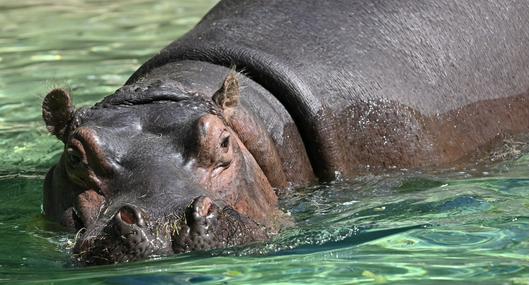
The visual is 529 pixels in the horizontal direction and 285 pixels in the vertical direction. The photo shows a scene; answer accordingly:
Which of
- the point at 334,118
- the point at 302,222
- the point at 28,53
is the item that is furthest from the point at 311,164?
the point at 28,53

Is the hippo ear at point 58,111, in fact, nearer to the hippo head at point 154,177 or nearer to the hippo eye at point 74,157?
the hippo head at point 154,177

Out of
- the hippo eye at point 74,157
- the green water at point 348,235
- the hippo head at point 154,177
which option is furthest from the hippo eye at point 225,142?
the hippo eye at point 74,157

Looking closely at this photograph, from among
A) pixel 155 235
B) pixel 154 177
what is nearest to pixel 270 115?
pixel 154 177

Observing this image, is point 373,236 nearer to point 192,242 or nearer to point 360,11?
point 192,242

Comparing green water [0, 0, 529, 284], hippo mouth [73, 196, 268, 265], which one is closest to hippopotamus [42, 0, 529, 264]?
hippo mouth [73, 196, 268, 265]

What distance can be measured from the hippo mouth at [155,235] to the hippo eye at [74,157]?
586 mm

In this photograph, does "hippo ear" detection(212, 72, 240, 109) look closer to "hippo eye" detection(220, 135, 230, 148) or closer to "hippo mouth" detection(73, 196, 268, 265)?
"hippo eye" detection(220, 135, 230, 148)

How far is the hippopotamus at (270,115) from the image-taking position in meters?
5.09

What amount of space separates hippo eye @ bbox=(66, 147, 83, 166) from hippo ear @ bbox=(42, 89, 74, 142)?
1.24ft

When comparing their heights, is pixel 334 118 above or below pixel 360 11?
below

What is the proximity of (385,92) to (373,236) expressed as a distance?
1.50 meters

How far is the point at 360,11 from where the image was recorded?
22.8 ft

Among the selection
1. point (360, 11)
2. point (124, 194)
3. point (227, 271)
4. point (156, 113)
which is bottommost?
point (227, 271)

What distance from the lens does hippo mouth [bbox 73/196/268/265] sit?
4801 millimetres
